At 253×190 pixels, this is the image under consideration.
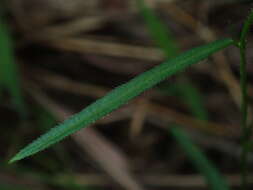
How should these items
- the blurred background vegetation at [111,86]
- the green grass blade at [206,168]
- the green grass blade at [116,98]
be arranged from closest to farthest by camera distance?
the green grass blade at [116,98] → the green grass blade at [206,168] → the blurred background vegetation at [111,86]

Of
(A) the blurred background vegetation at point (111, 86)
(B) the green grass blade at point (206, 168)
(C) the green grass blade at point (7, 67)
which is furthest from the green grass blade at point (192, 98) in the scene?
(C) the green grass blade at point (7, 67)

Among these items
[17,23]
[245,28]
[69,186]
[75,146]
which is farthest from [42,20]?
[245,28]

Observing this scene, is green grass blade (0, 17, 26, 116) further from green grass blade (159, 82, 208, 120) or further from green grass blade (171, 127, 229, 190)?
green grass blade (171, 127, 229, 190)

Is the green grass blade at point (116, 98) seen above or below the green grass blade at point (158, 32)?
below

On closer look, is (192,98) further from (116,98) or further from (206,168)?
(116,98)

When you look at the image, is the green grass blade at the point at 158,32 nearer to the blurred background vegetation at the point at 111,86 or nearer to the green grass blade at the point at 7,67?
the blurred background vegetation at the point at 111,86

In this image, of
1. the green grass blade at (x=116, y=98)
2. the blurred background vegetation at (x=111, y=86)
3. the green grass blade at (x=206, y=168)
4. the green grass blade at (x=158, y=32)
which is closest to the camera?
the green grass blade at (x=116, y=98)
